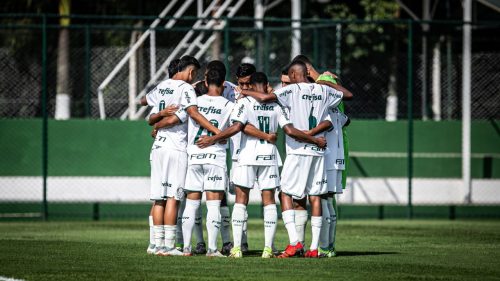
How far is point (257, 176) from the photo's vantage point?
1313 cm

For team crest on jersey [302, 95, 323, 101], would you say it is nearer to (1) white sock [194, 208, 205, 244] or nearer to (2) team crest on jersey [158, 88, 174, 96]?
(2) team crest on jersey [158, 88, 174, 96]

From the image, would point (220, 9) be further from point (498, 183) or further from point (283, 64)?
point (498, 183)

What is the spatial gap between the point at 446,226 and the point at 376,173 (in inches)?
167

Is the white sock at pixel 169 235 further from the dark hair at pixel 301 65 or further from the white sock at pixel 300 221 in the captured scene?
the dark hair at pixel 301 65

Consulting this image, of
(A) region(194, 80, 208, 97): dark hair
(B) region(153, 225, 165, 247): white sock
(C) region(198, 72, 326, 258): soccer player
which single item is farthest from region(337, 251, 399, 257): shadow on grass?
(A) region(194, 80, 208, 97): dark hair

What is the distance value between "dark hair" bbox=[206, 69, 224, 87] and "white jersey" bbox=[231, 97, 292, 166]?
336 mm

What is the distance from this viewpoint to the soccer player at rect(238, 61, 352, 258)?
13.1m

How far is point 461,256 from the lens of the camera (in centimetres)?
1369

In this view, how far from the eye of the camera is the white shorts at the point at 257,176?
13008mm

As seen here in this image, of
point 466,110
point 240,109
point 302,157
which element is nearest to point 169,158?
point 240,109

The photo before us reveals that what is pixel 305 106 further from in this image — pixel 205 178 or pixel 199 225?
pixel 199 225

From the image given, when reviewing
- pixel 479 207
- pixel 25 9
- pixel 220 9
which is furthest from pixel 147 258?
pixel 25 9

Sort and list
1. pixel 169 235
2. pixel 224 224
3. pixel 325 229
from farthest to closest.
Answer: pixel 224 224, pixel 325 229, pixel 169 235

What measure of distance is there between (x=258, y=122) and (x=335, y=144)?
1.10m
